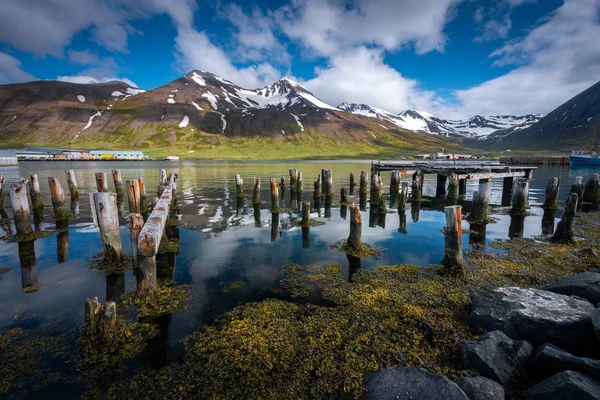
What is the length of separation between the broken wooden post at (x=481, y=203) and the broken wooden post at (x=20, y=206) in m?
26.7

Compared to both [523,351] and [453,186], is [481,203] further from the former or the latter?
[523,351]

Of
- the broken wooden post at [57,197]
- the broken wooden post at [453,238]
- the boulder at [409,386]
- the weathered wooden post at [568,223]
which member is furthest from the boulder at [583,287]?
the broken wooden post at [57,197]

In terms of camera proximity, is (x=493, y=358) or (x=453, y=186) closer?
(x=493, y=358)

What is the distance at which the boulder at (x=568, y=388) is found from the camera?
379 cm

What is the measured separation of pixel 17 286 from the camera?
31.3 feet

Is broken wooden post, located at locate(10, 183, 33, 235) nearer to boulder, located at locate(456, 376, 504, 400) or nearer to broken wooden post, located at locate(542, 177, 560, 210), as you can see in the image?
boulder, located at locate(456, 376, 504, 400)

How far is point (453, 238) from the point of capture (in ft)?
31.8

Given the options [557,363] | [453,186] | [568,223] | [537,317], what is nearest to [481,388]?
[557,363]

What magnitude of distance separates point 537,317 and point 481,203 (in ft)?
48.6

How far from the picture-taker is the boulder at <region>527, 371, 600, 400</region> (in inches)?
149

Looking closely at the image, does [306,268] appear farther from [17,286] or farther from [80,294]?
[17,286]

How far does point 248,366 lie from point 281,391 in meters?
0.97

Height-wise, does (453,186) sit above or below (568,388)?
above

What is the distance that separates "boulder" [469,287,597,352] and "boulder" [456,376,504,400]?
2.16 metres
